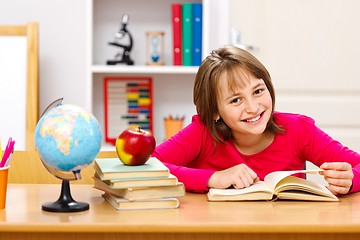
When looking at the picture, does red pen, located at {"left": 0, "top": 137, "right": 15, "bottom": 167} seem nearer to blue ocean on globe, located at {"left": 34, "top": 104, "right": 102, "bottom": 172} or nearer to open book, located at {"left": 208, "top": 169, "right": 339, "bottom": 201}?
blue ocean on globe, located at {"left": 34, "top": 104, "right": 102, "bottom": 172}

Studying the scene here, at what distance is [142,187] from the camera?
1.40 m

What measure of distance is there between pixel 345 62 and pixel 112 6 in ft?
4.11

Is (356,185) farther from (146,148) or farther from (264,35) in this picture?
(264,35)

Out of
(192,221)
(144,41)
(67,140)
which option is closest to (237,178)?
(192,221)

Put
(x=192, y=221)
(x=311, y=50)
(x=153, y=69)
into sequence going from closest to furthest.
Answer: (x=192, y=221)
(x=153, y=69)
(x=311, y=50)

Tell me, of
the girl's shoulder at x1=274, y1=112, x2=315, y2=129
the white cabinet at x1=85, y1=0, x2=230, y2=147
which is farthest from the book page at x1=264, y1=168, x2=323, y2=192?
the white cabinet at x1=85, y1=0, x2=230, y2=147

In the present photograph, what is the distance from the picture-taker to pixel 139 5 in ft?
11.4

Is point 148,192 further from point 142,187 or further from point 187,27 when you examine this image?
point 187,27

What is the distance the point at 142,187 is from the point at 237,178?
11.4 inches

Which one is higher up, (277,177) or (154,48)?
(154,48)

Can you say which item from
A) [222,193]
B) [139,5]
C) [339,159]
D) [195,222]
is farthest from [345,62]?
[195,222]

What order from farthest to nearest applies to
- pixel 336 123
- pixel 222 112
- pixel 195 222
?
1. pixel 336 123
2. pixel 222 112
3. pixel 195 222

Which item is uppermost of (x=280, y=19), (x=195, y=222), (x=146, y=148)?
(x=280, y=19)

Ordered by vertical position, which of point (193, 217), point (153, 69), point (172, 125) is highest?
point (153, 69)
